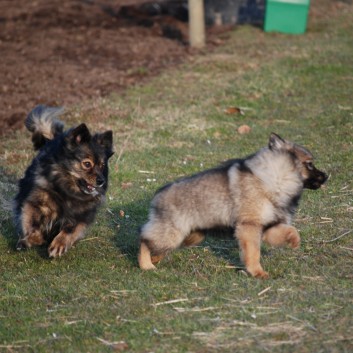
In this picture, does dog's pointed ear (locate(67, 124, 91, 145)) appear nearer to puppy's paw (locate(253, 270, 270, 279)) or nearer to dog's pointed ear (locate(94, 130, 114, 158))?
dog's pointed ear (locate(94, 130, 114, 158))

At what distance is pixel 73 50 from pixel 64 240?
11305 mm

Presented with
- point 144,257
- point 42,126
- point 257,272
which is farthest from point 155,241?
point 42,126

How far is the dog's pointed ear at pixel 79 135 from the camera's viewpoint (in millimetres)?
7174

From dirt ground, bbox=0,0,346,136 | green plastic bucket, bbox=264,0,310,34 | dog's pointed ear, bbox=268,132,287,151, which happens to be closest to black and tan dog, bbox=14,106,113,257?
dog's pointed ear, bbox=268,132,287,151

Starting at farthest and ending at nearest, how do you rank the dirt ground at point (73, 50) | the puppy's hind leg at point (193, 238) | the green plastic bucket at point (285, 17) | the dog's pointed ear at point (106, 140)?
the green plastic bucket at point (285, 17)
the dirt ground at point (73, 50)
the dog's pointed ear at point (106, 140)
the puppy's hind leg at point (193, 238)

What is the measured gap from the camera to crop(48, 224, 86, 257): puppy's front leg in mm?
7047

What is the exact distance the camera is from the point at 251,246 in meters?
6.44

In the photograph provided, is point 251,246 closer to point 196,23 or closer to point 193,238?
point 193,238

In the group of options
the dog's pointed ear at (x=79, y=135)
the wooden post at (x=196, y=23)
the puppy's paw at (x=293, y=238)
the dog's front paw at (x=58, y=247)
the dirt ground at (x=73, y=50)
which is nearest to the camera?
the puppy's paw at (x=293, y=238)

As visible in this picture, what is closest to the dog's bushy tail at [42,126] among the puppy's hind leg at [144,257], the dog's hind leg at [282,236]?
the puppy's hind leg at [144,257]

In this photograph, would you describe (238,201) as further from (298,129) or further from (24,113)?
(24,113)

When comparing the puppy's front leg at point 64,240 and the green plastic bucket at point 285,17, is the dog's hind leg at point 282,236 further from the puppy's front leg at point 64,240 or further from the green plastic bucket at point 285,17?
the green plastic bucket at point 285,17

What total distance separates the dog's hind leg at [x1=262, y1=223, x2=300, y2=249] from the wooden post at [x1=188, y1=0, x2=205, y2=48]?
38.3 ft

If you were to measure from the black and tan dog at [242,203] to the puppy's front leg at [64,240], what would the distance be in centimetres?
70
